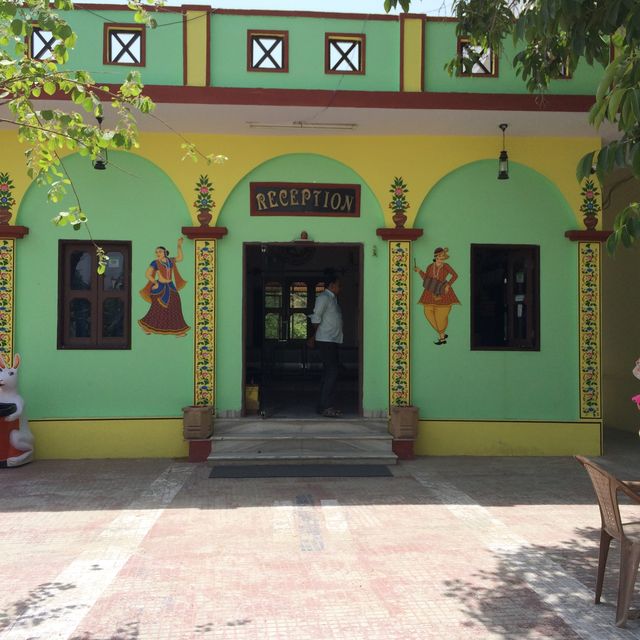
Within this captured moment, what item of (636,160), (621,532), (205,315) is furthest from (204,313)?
(636,160)

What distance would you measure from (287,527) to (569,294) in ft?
17.6

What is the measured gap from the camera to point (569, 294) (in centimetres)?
874

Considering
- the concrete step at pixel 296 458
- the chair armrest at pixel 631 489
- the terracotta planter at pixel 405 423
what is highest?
the chair armrest at pixel 631 489

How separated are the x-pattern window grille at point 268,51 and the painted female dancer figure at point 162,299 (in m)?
2.70

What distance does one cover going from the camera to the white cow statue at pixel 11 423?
303 inches

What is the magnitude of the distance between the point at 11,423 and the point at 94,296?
1.88 m

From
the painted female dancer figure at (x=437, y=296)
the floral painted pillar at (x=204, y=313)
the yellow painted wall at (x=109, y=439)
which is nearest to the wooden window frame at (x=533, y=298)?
the painted female dancer figure at (x=437, y=296)

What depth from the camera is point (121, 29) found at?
26.6 ft

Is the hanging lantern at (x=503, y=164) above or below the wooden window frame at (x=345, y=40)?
below

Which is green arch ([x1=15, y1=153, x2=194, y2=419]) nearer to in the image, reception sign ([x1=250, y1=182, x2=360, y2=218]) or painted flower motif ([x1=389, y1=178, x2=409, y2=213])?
reception sign ([x1=250, y1=182, x2=360, y2=218])

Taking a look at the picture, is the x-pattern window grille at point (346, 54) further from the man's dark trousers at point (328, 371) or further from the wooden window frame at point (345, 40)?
the man's dark trousers at point (328, 371)

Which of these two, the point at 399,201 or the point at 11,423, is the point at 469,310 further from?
the point at 11,423

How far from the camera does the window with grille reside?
26.5 ft

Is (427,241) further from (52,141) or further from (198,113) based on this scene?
(52,141)
